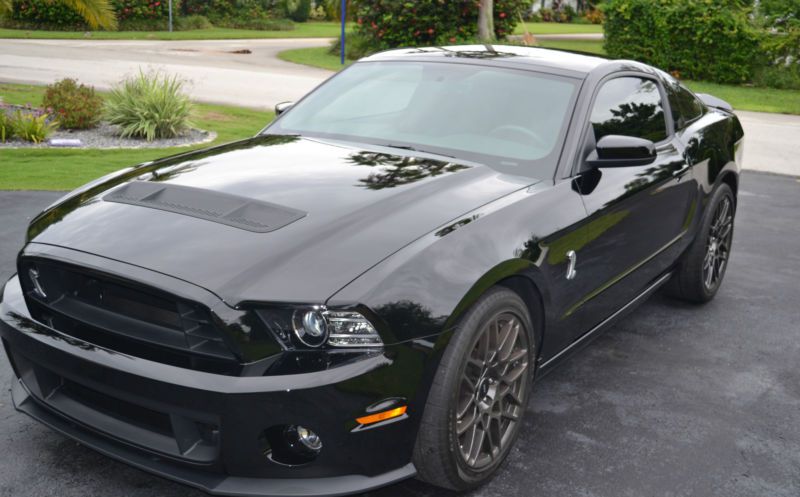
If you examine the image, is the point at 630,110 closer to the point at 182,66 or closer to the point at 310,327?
the point at 310,327

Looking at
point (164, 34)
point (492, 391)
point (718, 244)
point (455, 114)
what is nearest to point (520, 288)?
point (492, 391)

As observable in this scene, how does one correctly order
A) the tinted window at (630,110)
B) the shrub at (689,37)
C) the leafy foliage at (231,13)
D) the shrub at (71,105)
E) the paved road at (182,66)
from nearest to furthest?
1. the tinted window at (630,110)
2. the shrub at (71,105)
3. the paved road at (182,66)
4. the shrub at (689,37)
5. the leafy foliage at (231,13)

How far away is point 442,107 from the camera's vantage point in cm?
426

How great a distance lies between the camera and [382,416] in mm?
2756

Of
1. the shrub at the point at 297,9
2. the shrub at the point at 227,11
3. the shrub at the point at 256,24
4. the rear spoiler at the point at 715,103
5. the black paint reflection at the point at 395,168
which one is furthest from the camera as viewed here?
the shrub at the point at 297,9

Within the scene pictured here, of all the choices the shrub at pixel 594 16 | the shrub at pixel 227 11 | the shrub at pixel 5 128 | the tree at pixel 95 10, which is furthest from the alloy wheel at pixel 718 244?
the shrub at pixel 594 16

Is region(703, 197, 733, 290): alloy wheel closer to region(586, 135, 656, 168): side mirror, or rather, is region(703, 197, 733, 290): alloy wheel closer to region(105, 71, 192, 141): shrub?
region(586, 135, 656, 168): side mirror

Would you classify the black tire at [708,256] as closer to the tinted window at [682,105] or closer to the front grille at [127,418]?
the tinted window at [682,105]

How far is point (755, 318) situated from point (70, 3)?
11387 millimetres

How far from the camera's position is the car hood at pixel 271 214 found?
2.80m

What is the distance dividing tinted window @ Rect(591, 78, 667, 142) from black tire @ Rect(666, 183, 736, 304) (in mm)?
800

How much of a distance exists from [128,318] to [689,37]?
20.3m

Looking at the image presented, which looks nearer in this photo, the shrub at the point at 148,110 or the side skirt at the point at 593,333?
the side skirt at the point at 593,333

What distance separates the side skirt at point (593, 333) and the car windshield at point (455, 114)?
31.8 inches
